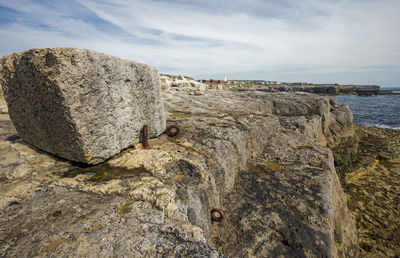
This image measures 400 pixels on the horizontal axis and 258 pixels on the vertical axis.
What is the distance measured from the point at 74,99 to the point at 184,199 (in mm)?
1593

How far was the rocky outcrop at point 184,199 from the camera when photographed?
4.68ft

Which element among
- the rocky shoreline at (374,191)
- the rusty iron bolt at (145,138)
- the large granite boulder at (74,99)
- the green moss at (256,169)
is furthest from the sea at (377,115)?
the large granite boulder at (74,99)

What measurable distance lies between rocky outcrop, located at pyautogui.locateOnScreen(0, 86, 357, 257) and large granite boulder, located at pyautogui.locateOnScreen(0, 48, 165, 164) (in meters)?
0.27

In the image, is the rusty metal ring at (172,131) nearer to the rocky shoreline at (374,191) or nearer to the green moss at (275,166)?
the green moss at (275,166)

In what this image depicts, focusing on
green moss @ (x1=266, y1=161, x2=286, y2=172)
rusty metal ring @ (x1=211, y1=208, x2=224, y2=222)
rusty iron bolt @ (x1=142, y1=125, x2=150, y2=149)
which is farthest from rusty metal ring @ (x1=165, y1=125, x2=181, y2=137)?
green moss @ (x1=266, y1=161, x2=286, y2=172)

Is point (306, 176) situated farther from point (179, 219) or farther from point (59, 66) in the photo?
point (59, 66)

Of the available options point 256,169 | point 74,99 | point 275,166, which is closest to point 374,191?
point 275,166

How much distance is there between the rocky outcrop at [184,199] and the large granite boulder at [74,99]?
0.27 m

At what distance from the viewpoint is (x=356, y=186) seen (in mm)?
7465

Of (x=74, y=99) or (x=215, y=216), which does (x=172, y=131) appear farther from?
(x=74, y=99)

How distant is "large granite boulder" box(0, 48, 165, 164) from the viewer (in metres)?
2.03

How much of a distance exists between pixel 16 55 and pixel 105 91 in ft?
3.35

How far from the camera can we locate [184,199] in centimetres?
212

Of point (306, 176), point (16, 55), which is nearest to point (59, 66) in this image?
point (16, 55)
